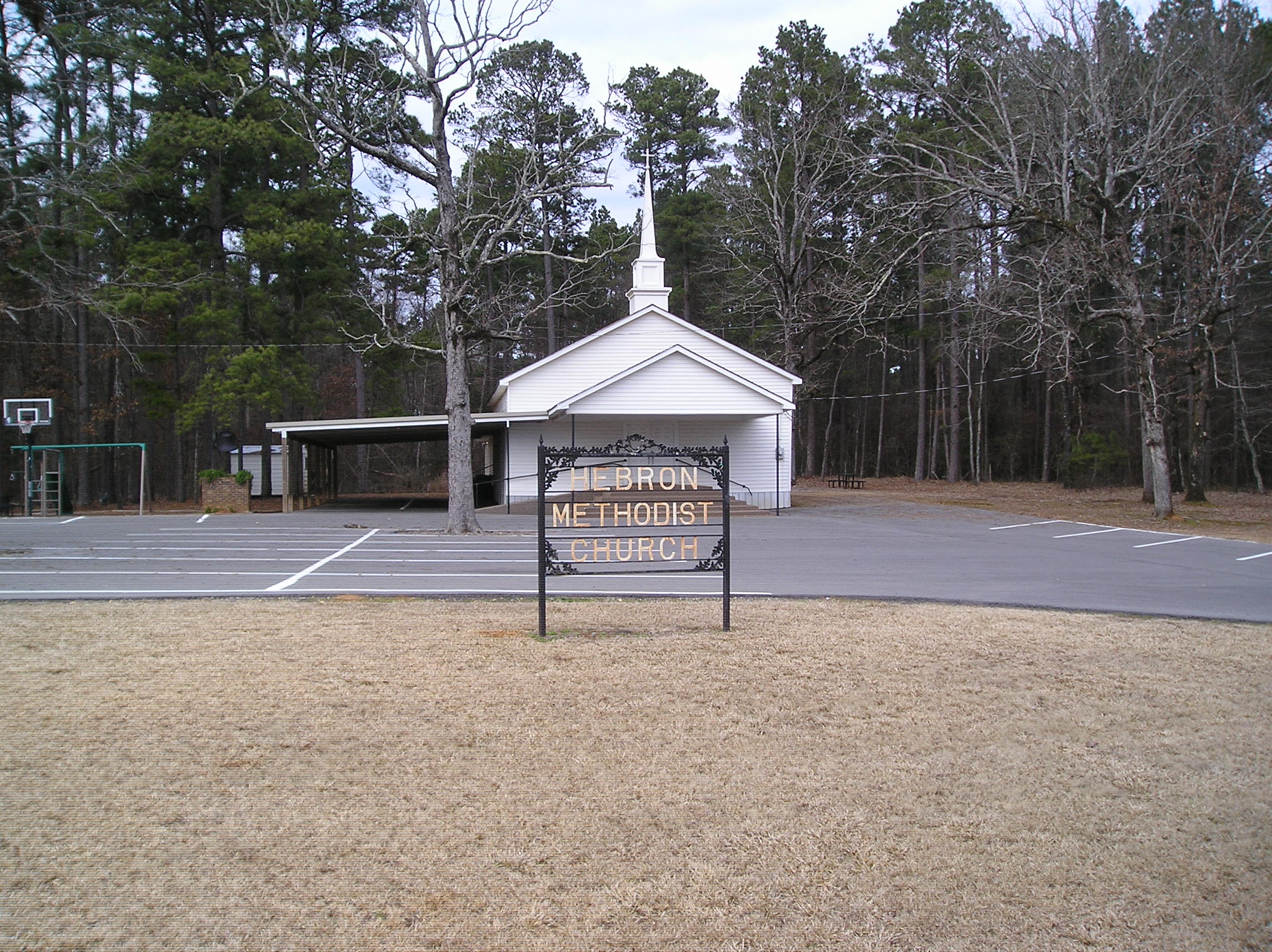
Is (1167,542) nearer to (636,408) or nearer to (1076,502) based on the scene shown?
(1076,502)

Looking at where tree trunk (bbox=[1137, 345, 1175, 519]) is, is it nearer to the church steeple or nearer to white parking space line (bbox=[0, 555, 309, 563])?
the church steeple

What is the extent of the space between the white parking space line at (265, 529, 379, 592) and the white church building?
856 centimetres

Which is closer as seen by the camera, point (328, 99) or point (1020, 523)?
point (328, 99)

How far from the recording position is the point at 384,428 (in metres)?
27.2

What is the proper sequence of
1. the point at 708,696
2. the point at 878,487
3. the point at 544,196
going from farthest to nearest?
the point at 878,487 → the point at 544,196 → the point at 708,696

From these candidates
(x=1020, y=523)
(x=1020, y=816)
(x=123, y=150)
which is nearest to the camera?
(x=1020, y=816)

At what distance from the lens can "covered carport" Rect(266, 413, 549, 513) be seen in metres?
26.1

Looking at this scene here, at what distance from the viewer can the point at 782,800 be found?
4.75 meters

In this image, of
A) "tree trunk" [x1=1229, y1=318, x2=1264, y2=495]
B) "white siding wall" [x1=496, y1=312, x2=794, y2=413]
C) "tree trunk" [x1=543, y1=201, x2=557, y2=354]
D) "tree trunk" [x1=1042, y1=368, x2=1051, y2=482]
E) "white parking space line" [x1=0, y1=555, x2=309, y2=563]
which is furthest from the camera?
"tree trunk" [x1=1042, y1=368, x2=1051, y2=482]

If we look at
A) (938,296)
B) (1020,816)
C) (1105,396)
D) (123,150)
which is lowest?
(1020,816)

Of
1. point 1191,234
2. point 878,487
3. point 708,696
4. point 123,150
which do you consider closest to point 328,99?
point 123,150

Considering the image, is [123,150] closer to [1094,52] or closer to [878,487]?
[1094,52]

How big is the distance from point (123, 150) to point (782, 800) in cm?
3010

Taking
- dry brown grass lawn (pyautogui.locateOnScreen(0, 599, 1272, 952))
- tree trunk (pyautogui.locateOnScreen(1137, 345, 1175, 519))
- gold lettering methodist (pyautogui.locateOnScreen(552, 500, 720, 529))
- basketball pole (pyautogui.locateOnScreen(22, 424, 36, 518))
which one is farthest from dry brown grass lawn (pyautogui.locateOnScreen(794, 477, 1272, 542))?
basketball pole (pyautogui.locateOnScreen(22, 424, 36, 518))
